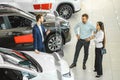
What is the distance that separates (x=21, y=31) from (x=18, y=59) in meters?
2.95

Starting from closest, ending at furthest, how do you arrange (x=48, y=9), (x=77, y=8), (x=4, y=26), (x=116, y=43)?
(x=4, y=26)
(x=116, y=43)
(x=48, y=9)
(x=77, y=8)

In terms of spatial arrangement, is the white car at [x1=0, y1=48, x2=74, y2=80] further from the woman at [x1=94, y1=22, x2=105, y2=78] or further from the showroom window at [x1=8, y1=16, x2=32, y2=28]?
the showroom window at [x1=8, y1=16, x2=32, y2=28]

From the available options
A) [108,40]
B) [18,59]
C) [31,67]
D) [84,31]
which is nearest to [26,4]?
[108,40]

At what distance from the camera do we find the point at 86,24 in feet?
29.2

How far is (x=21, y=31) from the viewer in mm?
10023

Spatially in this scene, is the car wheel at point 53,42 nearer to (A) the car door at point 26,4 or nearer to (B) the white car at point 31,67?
(B) the white car at point 31,67

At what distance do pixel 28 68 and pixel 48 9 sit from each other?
254 inches

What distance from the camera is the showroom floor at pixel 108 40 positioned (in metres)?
9.20

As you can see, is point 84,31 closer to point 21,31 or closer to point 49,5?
point 21,31

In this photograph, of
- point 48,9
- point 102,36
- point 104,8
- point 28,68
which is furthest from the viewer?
point 104,8

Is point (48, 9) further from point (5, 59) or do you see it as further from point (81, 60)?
point (5, 59)

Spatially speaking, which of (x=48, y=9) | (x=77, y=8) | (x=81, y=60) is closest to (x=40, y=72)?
(x=81, y=60)

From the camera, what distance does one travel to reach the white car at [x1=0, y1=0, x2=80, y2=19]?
41.9 ft

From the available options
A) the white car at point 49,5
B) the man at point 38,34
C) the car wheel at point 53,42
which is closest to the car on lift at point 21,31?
the car wheel at point 53,42
